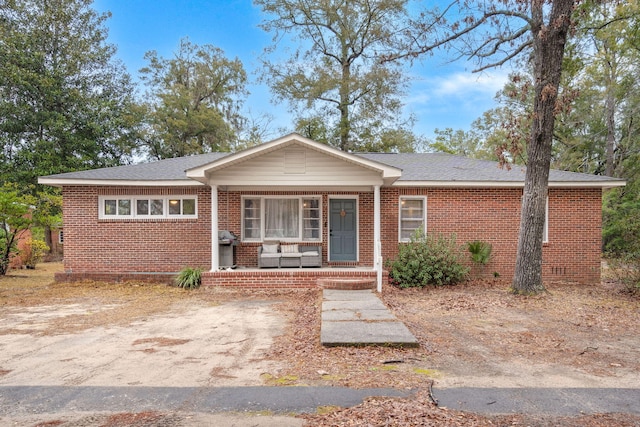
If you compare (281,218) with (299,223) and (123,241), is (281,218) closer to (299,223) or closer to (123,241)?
(299,223)

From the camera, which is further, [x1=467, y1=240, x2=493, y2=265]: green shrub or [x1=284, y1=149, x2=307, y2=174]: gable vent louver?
[x1=467, y1=240, x2=493, y2=265]: green shrub

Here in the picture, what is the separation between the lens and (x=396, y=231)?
1092 centimetres

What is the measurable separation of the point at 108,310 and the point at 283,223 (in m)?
5.20

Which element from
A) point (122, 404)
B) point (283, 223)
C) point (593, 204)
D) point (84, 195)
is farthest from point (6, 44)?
point (593, 204)

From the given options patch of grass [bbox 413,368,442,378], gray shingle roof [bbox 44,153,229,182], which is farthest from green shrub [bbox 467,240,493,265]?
gray shingle roof [bbox 44,153,229,182]

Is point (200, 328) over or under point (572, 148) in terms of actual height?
under

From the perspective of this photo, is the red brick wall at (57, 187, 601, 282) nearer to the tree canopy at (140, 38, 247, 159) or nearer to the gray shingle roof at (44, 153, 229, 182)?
the gray shingle roof at (44, 153, 229, 182)

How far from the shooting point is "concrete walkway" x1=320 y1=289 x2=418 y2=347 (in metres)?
4.79

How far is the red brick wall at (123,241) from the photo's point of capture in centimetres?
1066

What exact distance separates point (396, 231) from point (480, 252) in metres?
2.46

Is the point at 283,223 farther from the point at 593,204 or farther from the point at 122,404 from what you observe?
the point at 593,204

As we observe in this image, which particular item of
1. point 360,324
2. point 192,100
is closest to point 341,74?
point 192,100

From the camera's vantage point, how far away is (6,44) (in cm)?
1852

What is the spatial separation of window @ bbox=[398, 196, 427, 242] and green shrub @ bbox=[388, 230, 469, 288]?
0.94m
